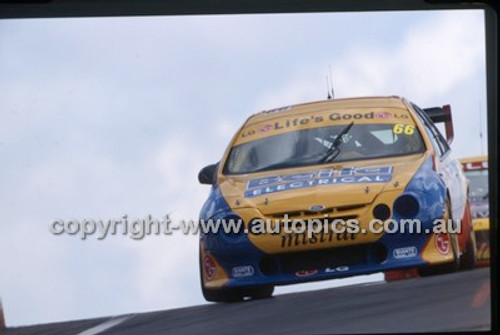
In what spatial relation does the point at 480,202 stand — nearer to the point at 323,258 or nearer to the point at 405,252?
the point at 405,252

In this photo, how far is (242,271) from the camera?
506 centimetres

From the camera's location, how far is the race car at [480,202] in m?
5.09

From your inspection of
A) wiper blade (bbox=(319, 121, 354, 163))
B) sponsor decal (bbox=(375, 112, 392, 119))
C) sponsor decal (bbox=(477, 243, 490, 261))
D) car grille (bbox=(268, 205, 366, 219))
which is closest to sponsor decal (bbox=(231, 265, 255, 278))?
car grille (bbox=(268, 205, 366, 219))

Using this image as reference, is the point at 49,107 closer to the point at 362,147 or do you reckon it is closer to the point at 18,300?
the point at 18,300

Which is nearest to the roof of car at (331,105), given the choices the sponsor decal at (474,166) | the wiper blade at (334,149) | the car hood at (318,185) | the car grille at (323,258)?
the wiper blade at (334,149)

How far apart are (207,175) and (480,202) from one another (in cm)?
117

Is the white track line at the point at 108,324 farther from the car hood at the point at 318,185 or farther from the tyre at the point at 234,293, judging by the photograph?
the car hood at the point at 318,185

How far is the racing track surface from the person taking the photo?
501cm

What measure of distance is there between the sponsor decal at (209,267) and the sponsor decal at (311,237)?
31 cm

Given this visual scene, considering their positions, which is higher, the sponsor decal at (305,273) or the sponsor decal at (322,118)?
the sponsor decal at (322,118)

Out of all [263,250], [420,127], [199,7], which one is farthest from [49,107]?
[420,127]

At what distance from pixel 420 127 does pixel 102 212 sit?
4.61 feet

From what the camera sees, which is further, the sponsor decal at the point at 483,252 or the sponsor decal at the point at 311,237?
the sponsor decal at the point at 483,252

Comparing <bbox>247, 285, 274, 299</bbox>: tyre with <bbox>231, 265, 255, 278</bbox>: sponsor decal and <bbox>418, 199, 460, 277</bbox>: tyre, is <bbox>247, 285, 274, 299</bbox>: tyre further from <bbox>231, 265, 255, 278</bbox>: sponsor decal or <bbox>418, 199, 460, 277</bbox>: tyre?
<bbox>418, 199, 460, 277</bbox>: tyre
